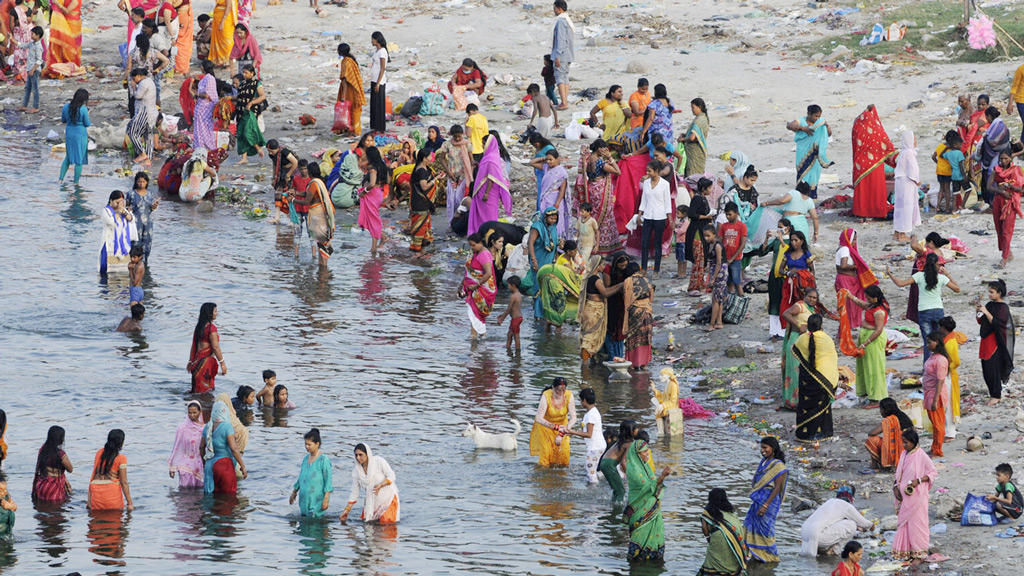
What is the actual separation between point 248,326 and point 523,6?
48.5ft

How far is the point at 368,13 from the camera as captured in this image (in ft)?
97.3

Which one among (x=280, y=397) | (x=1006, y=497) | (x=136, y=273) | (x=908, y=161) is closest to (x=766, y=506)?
(x=1006, y=497)

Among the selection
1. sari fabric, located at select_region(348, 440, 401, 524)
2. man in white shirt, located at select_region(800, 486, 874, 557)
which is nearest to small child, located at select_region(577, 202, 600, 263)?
→ sari fabric, located at select_region(348, 440, 401, 524)

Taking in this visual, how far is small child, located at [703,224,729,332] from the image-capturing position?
1562 centimetres

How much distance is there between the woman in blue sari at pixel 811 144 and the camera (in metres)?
18.1

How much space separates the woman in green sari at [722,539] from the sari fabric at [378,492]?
8.47ft

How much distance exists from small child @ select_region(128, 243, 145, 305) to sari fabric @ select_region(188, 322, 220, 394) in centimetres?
222

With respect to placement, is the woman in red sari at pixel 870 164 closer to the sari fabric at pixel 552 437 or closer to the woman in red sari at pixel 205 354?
the sari fabric at pixel 552 437

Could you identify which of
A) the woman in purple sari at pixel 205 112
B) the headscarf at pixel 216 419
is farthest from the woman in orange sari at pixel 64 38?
the headscarf at pixel 216 419

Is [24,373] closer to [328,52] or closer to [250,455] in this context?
[250,455]

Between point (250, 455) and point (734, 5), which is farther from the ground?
point (734, 5)

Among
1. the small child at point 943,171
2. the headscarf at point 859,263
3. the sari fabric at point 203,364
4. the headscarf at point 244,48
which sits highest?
the headscarf at point 244,48

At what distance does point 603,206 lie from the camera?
17797 millimetres

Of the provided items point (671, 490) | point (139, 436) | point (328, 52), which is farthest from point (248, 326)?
point (328, 52)
